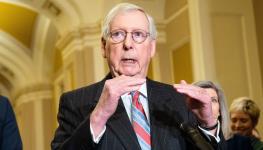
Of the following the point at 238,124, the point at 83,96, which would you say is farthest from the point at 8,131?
the point at 238,124

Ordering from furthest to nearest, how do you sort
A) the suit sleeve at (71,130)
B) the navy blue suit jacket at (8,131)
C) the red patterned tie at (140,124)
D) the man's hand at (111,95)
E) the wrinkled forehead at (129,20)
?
the navy blue suit jacket at (8,131), the wrinkled forehead at (129,20), the red patterned tie at (140,124), the suit sleeve at (71,130), the man's hand at (111,95)

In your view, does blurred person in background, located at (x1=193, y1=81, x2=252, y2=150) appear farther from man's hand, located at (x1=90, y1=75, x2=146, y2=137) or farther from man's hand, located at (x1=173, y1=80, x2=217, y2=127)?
man's hand, located at (x1=90, y1=75, x2=146, y2=137)

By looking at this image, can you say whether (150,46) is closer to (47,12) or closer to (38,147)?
(47,12)

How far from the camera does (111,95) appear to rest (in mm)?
2367

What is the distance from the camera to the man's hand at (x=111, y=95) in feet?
7.73

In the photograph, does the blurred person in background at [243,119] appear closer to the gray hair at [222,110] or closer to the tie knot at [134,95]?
the gray hair at [222,110]

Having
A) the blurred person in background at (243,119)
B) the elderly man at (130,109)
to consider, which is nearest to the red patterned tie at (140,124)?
the elderly man at (130,109)

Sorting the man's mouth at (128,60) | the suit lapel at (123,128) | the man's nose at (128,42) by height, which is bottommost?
the suit lapel at (123,128)

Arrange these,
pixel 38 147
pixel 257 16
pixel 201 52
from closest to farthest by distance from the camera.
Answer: pixel 201 52, pixel 257 16, pixel 38 147

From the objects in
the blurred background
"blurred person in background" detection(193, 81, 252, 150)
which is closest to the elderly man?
"blurred person in background" detection(193, 81, 252, 150)

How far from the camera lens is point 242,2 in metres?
9.02

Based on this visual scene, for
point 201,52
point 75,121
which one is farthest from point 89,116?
point 201,52

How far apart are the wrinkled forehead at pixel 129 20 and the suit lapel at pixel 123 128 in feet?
0.99

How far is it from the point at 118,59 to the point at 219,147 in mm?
503
